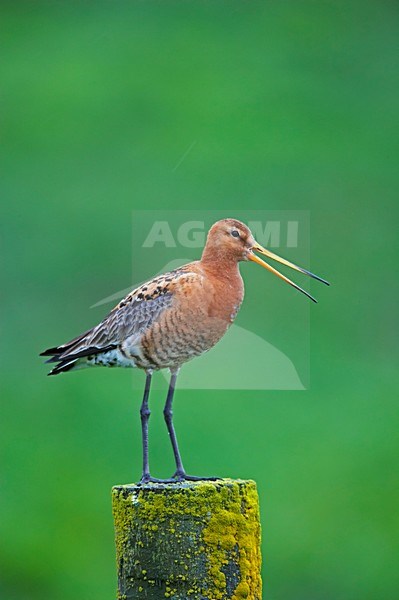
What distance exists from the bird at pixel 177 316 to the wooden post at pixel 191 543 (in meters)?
1.30

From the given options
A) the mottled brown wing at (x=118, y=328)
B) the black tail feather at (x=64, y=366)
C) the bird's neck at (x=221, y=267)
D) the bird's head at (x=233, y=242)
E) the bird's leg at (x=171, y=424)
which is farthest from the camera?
the black tail feather at (x=64, y=366)

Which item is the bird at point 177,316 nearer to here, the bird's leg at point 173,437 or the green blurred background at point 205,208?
the bird's leg at point 173,437

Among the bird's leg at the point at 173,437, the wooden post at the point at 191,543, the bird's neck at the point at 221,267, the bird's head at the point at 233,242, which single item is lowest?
the wooden post at the point at 191,543

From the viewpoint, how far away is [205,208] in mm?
19344

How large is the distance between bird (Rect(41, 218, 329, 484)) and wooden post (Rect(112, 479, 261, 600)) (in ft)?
4.25

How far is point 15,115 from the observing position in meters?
24.3

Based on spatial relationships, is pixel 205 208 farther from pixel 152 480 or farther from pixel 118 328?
pixel 152 480

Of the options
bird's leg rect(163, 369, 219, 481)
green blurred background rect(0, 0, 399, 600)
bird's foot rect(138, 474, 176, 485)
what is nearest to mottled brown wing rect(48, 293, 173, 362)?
bird's leg rect(163, 369, 219, 481)

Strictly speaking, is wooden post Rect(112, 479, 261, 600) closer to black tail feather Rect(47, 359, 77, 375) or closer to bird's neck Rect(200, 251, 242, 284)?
bird's neck Rect(200, 251, 242, 284)

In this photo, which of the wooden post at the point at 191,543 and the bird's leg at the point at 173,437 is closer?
the wooden post at the point at 191,543

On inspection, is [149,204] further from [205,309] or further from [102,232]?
[205,309]

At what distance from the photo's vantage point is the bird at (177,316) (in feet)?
23.2

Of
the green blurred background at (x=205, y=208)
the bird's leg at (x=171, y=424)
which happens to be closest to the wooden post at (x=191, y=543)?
the bird's leg at (x=171, y=424)

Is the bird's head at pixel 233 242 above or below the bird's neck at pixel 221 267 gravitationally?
above
